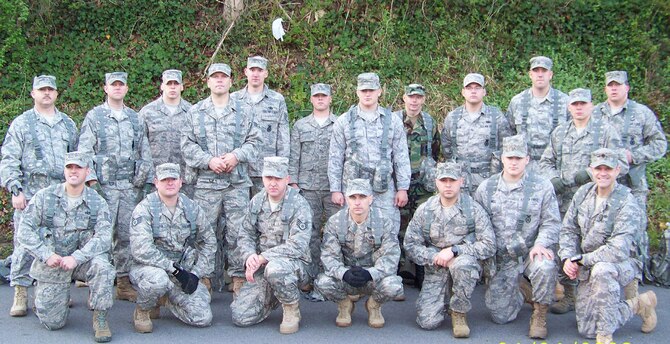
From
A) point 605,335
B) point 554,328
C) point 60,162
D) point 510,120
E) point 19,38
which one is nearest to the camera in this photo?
point 605,335

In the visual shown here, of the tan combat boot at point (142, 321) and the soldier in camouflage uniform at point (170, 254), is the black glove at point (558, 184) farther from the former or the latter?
the tan combat boot at point (142, 321)

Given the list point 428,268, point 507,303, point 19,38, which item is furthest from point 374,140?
point 19,38

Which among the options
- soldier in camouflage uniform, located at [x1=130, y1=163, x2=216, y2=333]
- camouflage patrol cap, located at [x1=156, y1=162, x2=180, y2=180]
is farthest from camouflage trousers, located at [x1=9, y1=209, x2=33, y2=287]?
camouflage patrol cap, located at [x1=156, y1=162, x2=180, y2=180]

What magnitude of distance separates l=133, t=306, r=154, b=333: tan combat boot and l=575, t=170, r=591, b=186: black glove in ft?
14.9

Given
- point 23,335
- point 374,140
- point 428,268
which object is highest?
point 374,140

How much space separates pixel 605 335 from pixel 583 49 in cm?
701

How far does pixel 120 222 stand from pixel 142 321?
1.54m

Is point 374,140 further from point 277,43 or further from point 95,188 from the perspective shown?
point 277,43

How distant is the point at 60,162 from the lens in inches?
347

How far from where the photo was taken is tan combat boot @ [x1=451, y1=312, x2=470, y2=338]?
7.80 metres

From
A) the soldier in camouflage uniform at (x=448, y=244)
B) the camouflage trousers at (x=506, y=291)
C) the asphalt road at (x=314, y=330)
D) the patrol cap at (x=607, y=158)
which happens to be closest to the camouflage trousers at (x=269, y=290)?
the asphalt road at (x=314, y=330)

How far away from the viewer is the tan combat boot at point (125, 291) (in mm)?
8891

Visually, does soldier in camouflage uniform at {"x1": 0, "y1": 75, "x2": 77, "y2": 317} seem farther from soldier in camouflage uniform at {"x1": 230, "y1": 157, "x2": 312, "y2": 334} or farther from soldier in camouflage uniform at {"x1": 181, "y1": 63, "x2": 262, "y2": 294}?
soldier in camouflage uniform at {"x1": 230, "y1": 157, "x2": 312, "y2": 334}

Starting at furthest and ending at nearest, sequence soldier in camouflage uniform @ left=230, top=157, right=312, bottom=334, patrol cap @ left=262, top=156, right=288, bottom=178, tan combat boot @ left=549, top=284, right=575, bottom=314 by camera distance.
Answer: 1. tan combat boot @ left=549, top=284, right=575, bottom=314
2. patrol cap @ left=262, top=156, right=288, bottom=178
3. soldier in camouflage uniform @ left=230, top=157, right=312, bottom=334
